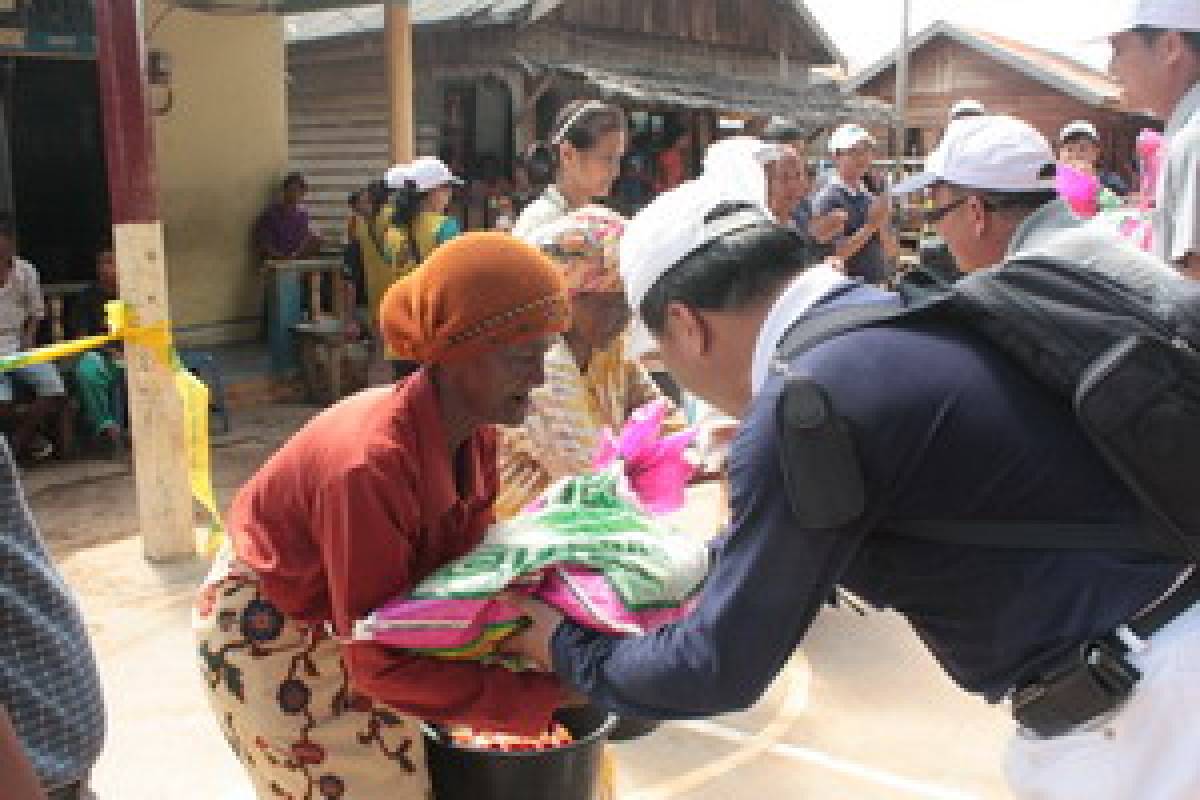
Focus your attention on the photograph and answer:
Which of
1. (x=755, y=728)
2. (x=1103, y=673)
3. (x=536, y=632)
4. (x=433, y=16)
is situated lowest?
(x=755, y=728)

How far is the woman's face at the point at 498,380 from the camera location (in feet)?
6.61

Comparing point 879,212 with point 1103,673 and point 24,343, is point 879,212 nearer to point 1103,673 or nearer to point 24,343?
point 24,343

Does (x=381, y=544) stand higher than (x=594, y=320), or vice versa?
(x=594, y=320)

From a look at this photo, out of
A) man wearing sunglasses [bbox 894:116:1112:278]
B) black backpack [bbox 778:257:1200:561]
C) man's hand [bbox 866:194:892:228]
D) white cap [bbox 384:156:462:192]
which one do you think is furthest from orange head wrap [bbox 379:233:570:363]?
white cap [bbox 384:156:462:192]

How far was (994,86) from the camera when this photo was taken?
2703 centimetres

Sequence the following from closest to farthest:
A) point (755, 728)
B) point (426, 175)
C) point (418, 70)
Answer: point (755, 728)
point (426, 175)
point (418, 70)

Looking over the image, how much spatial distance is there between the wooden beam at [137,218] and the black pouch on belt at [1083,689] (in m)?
4.33

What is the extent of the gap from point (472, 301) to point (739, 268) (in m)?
0.52

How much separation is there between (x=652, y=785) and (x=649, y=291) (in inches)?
92.1

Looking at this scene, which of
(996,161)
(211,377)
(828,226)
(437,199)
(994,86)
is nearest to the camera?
(996,161)

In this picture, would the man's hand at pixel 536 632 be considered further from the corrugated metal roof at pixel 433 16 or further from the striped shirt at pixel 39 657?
the corrugated metal roof at pixel 433 16

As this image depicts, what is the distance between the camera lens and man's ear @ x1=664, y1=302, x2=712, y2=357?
1669 millimetres

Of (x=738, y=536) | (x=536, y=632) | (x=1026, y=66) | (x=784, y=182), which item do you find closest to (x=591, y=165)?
(x=784, y=182)

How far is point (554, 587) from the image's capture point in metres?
1.88
